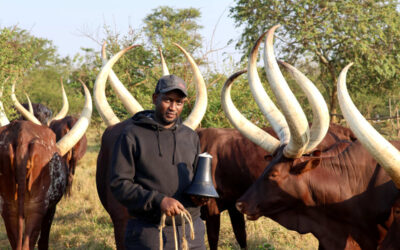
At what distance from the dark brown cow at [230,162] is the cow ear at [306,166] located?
0.99 m

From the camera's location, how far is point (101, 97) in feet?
13.5

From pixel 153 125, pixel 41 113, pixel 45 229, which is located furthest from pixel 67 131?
pixel 153 125

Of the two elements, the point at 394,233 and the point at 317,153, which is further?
the point at 317,153

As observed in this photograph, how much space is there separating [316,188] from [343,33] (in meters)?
9.55

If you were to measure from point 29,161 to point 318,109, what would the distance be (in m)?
2.50

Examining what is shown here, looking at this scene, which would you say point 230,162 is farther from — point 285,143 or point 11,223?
point 11,223

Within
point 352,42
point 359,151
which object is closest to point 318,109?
point 359,151

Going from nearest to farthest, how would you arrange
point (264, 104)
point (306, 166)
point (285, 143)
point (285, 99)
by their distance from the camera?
1. point (285, 99)
2. point (306, 166)
3. point (285, 143)
4. point (264, 104)

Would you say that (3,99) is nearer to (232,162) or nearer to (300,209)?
(232,162)

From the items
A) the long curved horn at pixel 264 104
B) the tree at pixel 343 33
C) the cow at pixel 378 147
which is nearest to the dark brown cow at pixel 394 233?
the cow at pixel 378 147

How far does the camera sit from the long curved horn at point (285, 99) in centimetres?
315

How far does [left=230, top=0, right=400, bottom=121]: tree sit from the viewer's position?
1180 centimetres

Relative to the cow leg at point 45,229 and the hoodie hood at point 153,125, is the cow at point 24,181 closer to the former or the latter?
the cow leg at point 45,229

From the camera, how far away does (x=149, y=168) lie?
100 inches
